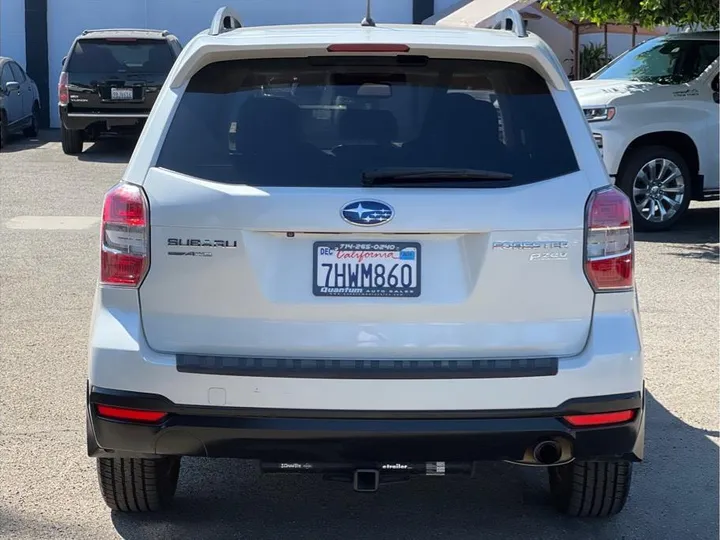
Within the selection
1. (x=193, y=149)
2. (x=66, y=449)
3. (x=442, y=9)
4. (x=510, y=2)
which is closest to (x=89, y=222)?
(x=66, y=449)

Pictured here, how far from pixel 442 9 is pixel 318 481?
69.0 ft

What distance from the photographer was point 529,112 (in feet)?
12.8

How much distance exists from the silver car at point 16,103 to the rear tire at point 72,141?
130cm

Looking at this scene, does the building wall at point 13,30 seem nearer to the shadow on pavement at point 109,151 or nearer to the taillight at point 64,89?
the shadow on pavement at point 109,151

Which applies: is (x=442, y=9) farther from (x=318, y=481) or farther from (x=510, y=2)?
(x=318, y=481)

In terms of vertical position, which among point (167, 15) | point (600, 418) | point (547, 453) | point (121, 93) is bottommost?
point (547, 453)

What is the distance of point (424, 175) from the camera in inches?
146

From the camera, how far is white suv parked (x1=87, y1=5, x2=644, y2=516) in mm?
3621

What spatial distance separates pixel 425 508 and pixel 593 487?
70cm

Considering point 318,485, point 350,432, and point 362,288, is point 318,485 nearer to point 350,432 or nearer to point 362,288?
point 350,432

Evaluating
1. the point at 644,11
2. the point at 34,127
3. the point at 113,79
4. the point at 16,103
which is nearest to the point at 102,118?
the point at 113,79

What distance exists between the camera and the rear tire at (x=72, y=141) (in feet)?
60.8

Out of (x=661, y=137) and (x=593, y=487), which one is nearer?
(x=593, y=487)

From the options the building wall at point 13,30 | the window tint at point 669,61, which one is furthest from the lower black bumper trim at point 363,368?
the building wall at point 13,30
